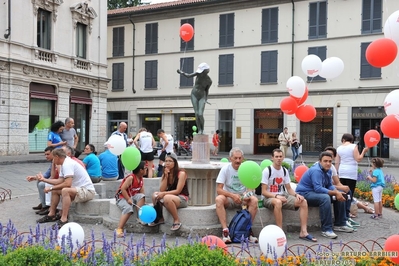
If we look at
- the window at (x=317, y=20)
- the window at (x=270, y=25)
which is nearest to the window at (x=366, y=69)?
the window at (x=317, y=20)

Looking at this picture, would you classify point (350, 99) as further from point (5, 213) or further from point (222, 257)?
point (222, 257)

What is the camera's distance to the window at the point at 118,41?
31812 mm

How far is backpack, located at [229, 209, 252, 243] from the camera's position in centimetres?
617

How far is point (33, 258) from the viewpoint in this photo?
390cm

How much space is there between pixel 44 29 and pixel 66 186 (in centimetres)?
1749

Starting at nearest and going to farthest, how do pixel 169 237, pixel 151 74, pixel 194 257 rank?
pixel 194 257 < pixel 169 237 < pixel 151 74

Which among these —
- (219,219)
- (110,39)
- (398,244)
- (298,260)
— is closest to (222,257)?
(298,260)

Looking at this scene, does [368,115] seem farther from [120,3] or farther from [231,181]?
[120,3]

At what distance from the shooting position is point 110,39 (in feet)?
107

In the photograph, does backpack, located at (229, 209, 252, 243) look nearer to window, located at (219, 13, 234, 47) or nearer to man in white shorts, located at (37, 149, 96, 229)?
man in white shorts, located at (37, 149, 96, 229)

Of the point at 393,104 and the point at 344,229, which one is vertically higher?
the point at 393,104

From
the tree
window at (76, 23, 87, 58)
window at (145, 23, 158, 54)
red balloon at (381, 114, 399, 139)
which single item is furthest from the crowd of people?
the tree

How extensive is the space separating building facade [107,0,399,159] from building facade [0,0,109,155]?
15.9 feet

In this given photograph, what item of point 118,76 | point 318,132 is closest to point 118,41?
point 118,76
